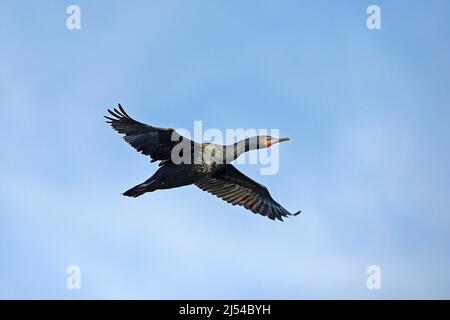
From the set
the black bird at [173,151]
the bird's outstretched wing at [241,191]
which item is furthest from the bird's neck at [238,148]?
the bird's outstretched wing at [241,191]

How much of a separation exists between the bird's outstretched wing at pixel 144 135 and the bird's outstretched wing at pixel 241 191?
2.67 metres

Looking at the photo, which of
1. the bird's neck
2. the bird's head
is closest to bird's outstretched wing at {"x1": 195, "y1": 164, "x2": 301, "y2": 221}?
the bird's head

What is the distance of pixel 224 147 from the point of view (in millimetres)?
18234

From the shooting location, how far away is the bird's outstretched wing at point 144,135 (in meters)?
17.3

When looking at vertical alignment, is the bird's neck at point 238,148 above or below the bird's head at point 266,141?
below

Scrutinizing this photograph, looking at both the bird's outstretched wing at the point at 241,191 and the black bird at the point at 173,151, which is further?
the bird's outstretched wing at the point at 241,191

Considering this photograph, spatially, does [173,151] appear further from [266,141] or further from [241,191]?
[241,191]

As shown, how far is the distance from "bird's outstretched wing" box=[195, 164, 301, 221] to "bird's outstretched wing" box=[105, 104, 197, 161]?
2.67m

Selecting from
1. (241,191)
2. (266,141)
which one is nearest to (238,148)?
(266,141)

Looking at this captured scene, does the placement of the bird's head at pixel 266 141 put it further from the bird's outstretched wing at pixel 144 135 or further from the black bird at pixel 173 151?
the bird's outstretched wing at pixel 144 135

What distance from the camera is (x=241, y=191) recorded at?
20516 mm
